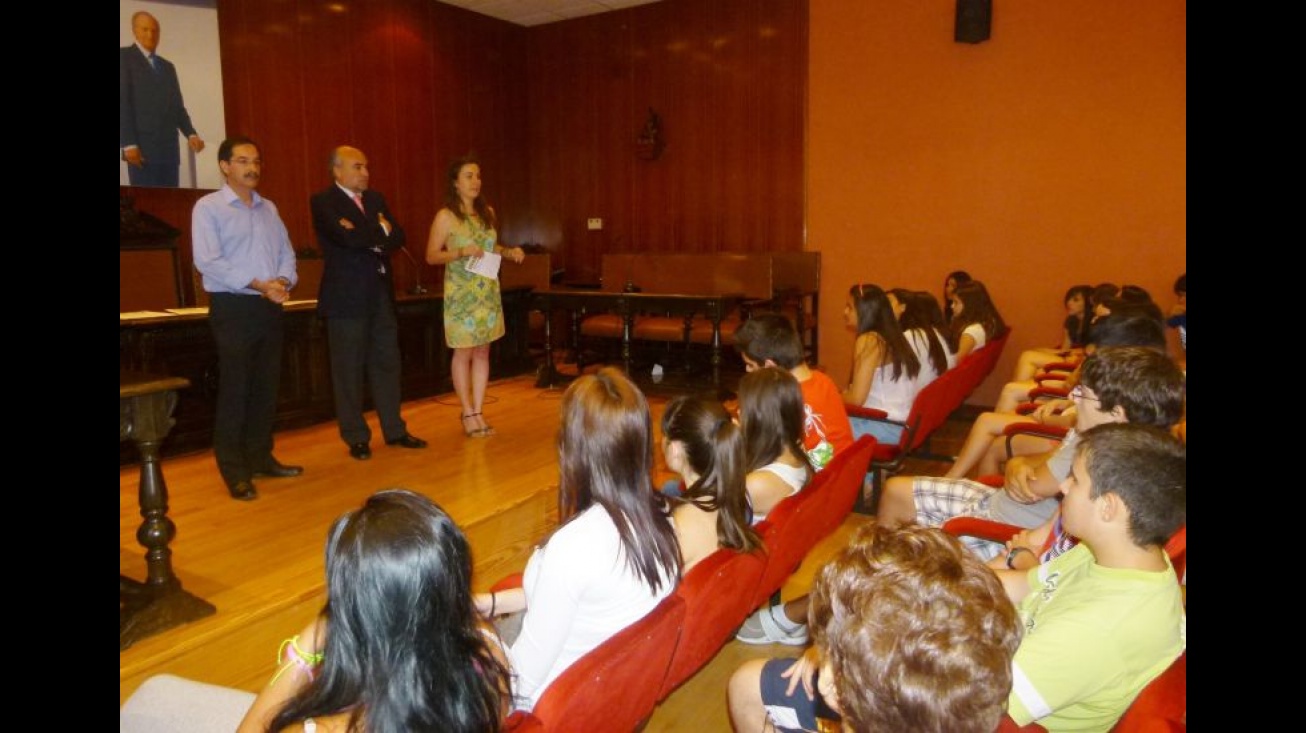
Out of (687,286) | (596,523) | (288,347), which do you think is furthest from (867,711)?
(687,286)

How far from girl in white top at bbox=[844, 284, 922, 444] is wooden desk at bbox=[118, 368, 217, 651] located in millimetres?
2649

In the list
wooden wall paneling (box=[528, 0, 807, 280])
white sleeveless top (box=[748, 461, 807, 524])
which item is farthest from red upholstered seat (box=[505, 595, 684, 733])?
wooden wall paneling (box=[528, 0, 807, 280])

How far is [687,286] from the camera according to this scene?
25.7 feet

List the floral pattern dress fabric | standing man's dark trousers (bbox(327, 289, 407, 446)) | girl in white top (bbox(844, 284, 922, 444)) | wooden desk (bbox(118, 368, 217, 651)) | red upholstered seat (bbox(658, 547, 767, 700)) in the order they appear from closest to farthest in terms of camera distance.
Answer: red upholstered seat (bbox(658, 547, 767, 700)) < wooden desk (bbox(118, 368, 217, 651)) < girl in white top (bbox(844, 284, 922, 444)) < standing man's dark trousers (bbox(327, 289, 407, 446)) < the floral pattern dress fabric

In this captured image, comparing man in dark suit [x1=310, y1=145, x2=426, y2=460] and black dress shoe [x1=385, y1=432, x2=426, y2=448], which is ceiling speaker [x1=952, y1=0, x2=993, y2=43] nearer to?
man in dark suit [x1=310, y1=145, x2=426, y2=460]

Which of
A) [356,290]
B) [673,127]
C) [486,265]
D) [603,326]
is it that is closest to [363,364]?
[356,290]

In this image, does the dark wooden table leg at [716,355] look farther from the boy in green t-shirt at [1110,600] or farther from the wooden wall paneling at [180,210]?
the boy in green t-shirt at [1110,600]

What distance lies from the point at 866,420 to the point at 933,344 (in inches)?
24.0

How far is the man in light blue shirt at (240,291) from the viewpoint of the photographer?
3.58 meters

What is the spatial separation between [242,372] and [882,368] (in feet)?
9.32

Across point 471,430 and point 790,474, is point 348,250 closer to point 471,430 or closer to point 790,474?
point 471,430

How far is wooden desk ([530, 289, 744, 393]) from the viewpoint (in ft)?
19.8

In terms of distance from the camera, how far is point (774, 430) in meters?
2.43
